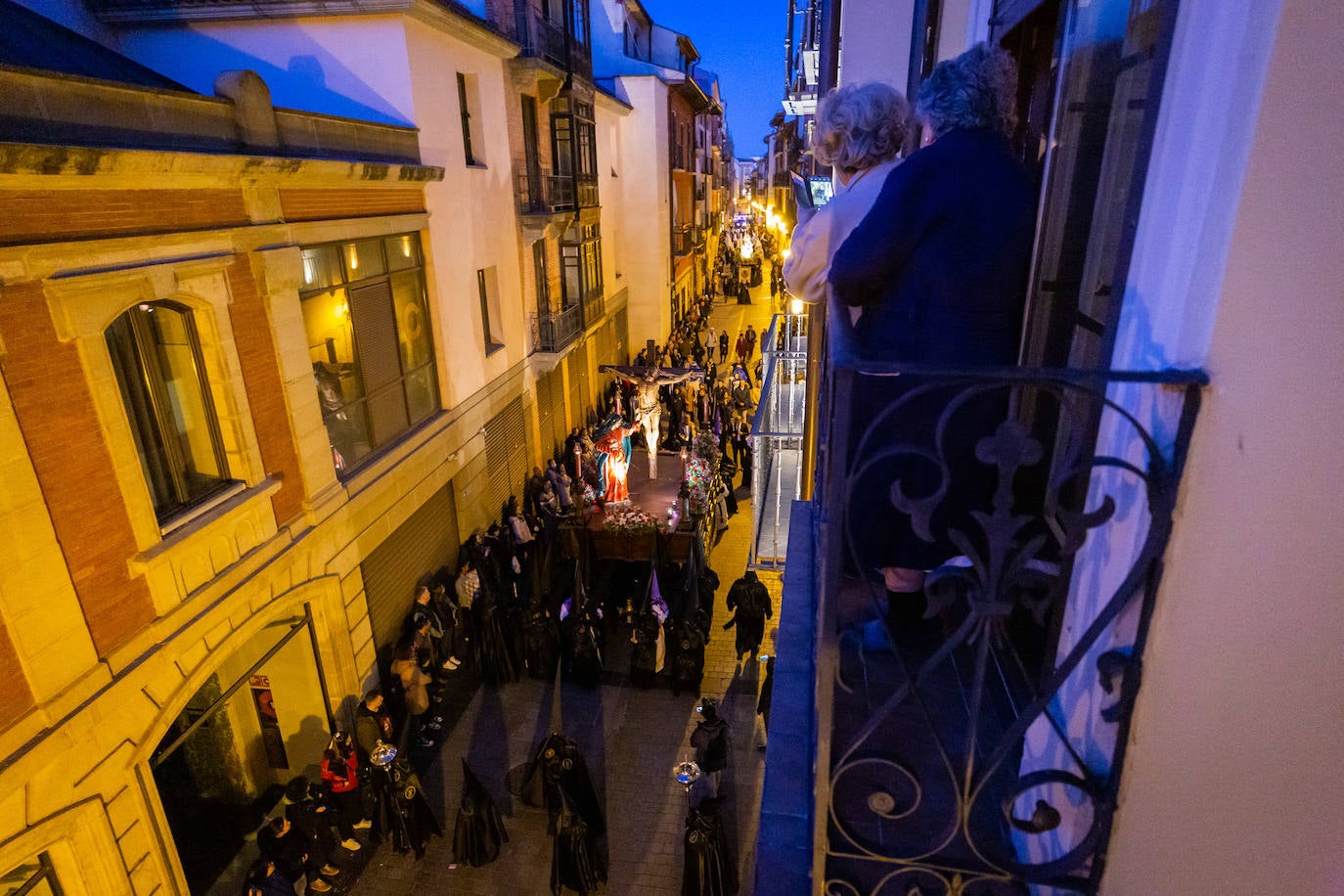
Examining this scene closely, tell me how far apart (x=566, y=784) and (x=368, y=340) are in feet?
21.2

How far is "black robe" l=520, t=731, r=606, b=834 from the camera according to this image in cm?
777

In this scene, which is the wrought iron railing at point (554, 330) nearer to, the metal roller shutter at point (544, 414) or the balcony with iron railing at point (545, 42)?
the metal roller shutter at point (544, 414)

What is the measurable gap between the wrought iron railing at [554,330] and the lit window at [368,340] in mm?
4577

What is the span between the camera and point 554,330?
55.6 ft

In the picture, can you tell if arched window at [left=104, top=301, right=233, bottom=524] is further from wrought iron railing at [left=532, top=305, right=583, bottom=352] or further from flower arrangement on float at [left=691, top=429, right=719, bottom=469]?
wrought iron railing at [left=532, top=305, right=583, bottom=352]

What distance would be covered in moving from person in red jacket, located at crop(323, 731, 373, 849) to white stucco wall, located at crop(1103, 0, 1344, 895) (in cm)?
847

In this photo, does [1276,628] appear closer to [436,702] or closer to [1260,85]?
[1260,85]

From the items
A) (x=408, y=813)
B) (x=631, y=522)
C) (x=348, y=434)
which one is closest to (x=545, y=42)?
(x=348, y=434)

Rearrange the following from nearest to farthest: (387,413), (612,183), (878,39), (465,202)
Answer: (878,39) → (387,413) → (465,202) → (612,183)

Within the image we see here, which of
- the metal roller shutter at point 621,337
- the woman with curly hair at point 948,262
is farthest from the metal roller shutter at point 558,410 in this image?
the woman with curly hair at point 948,262

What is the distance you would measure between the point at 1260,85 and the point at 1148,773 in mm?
1583

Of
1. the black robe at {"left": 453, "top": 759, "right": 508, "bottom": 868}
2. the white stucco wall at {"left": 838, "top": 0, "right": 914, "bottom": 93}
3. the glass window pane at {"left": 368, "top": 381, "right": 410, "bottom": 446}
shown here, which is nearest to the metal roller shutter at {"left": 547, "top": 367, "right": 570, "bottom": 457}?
the glass window pane at {"left": 368, "top": 381, "right": 410, "bottom": 446}

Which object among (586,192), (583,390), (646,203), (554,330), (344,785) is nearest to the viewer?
(344,785)

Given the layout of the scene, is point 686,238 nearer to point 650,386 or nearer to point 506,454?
point 650,386
